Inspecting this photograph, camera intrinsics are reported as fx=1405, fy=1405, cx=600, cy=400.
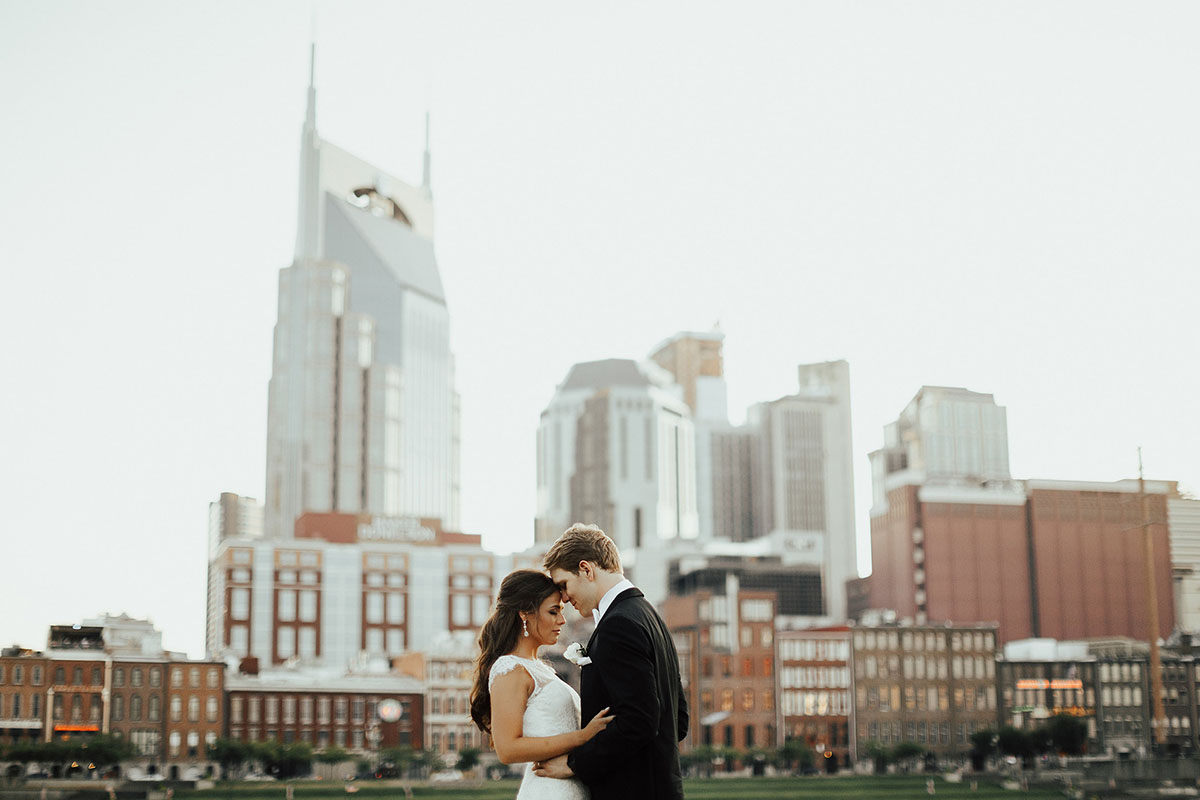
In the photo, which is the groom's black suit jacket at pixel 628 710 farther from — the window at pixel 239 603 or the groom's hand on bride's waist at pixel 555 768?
the window at pixel 239 603

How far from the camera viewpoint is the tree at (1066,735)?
10756 centimetres

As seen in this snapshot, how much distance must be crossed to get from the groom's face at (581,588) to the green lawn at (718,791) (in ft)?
217

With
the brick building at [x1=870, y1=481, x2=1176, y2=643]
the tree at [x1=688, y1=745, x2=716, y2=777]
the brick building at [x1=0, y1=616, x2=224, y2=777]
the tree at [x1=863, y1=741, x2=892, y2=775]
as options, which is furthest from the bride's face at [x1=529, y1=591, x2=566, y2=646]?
the brick building at [x1=870, y1=481, x2=1176, y2=643]

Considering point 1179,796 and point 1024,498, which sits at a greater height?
point 1024,498

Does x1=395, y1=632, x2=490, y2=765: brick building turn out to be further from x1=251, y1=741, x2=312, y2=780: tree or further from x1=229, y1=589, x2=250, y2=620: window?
x1=229, y1=589, x2=250, y2=620: window

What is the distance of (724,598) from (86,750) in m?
49.9

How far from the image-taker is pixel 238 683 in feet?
339

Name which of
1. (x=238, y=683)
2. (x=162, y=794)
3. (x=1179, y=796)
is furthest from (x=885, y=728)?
(x=162, y=794)

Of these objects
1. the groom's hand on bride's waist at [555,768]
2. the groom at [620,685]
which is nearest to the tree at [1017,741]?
the groom at [620,685]

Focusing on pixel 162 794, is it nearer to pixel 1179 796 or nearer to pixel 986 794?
pixel 986 794

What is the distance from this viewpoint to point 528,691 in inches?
311

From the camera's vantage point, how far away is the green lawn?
7612 centimetres

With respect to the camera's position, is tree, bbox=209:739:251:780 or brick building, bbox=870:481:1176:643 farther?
brick building, bbox=870:481:1176:643

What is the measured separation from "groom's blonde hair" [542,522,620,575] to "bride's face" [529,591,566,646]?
188 millimetres
